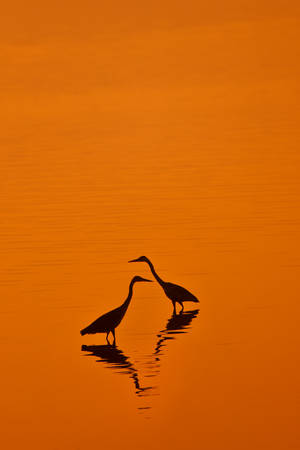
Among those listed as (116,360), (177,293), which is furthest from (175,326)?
(116,360)

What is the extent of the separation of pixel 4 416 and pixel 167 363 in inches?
98.3

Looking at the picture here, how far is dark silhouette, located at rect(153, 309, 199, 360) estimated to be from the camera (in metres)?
21.1

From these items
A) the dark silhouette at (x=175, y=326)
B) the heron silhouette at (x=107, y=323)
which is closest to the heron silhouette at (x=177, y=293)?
the dark silhouette at (x=175, y=326)

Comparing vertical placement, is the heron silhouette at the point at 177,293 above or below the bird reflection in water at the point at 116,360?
above

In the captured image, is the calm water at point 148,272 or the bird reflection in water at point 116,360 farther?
the bird reflection in water at point 116,360

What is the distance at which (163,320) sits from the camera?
75.4ft

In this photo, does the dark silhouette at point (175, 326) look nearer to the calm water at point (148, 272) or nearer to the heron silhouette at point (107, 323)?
the calm water at point (148, 272)

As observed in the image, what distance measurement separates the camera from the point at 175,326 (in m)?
22.5

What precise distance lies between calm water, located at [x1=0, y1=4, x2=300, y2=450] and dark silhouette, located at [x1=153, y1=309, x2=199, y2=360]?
57 mm

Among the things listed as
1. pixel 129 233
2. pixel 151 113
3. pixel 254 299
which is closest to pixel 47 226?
pixel 129 233

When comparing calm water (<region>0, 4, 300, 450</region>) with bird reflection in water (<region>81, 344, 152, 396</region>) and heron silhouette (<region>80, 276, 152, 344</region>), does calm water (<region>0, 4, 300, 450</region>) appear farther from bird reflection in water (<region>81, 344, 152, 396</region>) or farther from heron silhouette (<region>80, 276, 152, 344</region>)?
heron silhouette (<region>80, 276, 152, 344</region>)

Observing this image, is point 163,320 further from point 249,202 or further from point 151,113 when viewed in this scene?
point 151,113

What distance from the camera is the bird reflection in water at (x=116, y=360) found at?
19.1 meters

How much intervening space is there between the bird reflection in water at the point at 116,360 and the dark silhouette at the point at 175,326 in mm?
434
